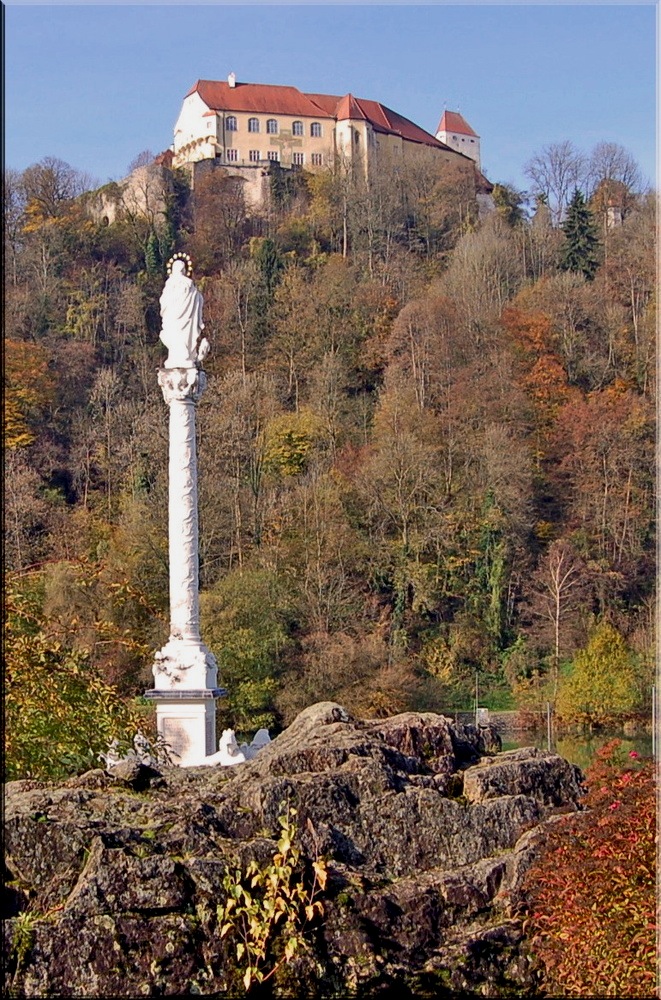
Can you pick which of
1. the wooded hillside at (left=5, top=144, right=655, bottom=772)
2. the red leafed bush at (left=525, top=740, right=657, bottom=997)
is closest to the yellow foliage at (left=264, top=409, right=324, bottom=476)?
the wooded hillside at (left=5, top=144, right=655, bottom=772)

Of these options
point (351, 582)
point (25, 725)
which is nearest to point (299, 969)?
point (25, 725)

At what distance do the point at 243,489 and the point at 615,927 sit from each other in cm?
3423

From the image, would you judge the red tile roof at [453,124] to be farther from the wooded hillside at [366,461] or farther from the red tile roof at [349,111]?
the wooded hillside at [366,461]

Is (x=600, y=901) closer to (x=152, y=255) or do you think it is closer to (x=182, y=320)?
(x=182, y=320)

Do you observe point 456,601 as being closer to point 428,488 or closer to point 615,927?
point 428,488

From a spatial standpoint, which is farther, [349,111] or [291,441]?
[349,111]

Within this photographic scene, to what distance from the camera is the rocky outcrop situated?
26.2 feet

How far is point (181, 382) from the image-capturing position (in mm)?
19016

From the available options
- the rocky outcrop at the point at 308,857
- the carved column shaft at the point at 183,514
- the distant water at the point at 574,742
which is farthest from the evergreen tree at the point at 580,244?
the rocky outcrop at the point at 308,857

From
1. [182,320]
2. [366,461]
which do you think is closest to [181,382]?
[182,320]

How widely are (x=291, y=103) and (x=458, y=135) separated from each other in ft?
48.0

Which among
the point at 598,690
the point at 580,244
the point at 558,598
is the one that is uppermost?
the point at 580,244

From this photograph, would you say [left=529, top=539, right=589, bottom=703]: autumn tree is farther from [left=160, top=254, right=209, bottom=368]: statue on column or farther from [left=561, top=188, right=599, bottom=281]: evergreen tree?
[left=160, top=254, right=209, bottom=368]: statue on column

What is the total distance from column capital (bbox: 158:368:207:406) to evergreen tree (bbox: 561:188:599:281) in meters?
41.9
